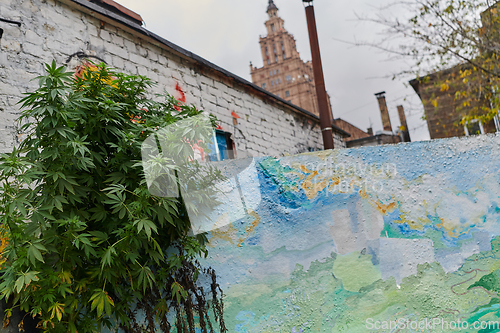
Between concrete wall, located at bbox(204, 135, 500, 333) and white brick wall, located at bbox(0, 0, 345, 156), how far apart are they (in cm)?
221

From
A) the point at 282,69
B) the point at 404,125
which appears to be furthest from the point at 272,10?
the point at 404,125

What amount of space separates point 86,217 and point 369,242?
6.55 ft

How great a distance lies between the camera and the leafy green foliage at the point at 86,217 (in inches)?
86.8

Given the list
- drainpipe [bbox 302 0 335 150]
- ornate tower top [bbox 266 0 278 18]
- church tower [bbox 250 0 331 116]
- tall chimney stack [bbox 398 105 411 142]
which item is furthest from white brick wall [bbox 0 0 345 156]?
ornate tower top [bbox 266 0 278 18]

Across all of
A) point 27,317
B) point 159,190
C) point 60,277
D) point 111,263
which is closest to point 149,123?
point 159,190

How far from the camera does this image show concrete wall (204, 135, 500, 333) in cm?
274

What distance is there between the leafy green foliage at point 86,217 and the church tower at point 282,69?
51.4 metres

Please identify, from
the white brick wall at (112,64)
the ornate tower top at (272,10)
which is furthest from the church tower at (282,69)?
the white brick wall at (112,64)

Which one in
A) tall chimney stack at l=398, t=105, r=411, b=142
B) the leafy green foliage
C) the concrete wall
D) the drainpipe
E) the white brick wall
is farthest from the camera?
tall chimney stack at l=398, t=105, r=411, b=142

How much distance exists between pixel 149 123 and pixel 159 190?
0.49 metres

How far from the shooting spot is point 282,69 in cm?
5619

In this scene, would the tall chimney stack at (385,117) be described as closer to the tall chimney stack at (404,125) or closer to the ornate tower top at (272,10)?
the tall chimney stack at (404,125)

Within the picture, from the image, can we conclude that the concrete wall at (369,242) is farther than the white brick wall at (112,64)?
No

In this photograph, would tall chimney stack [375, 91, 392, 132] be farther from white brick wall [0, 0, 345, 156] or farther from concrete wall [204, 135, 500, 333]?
concrete wall [204, 135, 500, 333]
